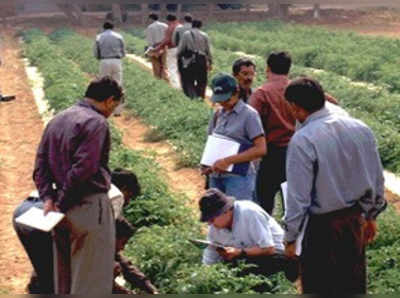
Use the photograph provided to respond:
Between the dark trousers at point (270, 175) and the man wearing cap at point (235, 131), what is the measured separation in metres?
0.24

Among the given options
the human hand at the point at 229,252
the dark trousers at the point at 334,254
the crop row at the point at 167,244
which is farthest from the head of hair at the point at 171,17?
the dark trousers at the point at 334,254

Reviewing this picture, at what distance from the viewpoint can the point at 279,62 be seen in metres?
6.15

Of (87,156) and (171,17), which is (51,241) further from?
(171,17)

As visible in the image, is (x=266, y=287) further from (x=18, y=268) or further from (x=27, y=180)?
(x=27, y=180)

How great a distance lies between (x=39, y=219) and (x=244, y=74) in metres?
2.21

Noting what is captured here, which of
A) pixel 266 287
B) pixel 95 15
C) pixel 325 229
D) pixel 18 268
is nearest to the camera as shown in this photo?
pixel 325 229

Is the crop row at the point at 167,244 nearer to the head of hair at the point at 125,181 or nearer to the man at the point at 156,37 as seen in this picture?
the head of hair at the point at 125,181

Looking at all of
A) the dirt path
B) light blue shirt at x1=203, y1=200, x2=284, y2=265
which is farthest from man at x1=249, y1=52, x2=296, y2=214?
the dirt path

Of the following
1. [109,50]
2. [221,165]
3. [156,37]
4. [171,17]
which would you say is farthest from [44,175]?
[156,37]

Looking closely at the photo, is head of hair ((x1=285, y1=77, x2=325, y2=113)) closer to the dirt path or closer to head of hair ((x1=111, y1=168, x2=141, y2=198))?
head of hair ((x1=111, y1=168, x2=141, y2=198))

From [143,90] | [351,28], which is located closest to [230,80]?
[143,90]

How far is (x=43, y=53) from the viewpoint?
24.2m

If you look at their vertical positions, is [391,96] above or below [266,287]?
below

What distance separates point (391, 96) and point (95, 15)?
3032 cm
